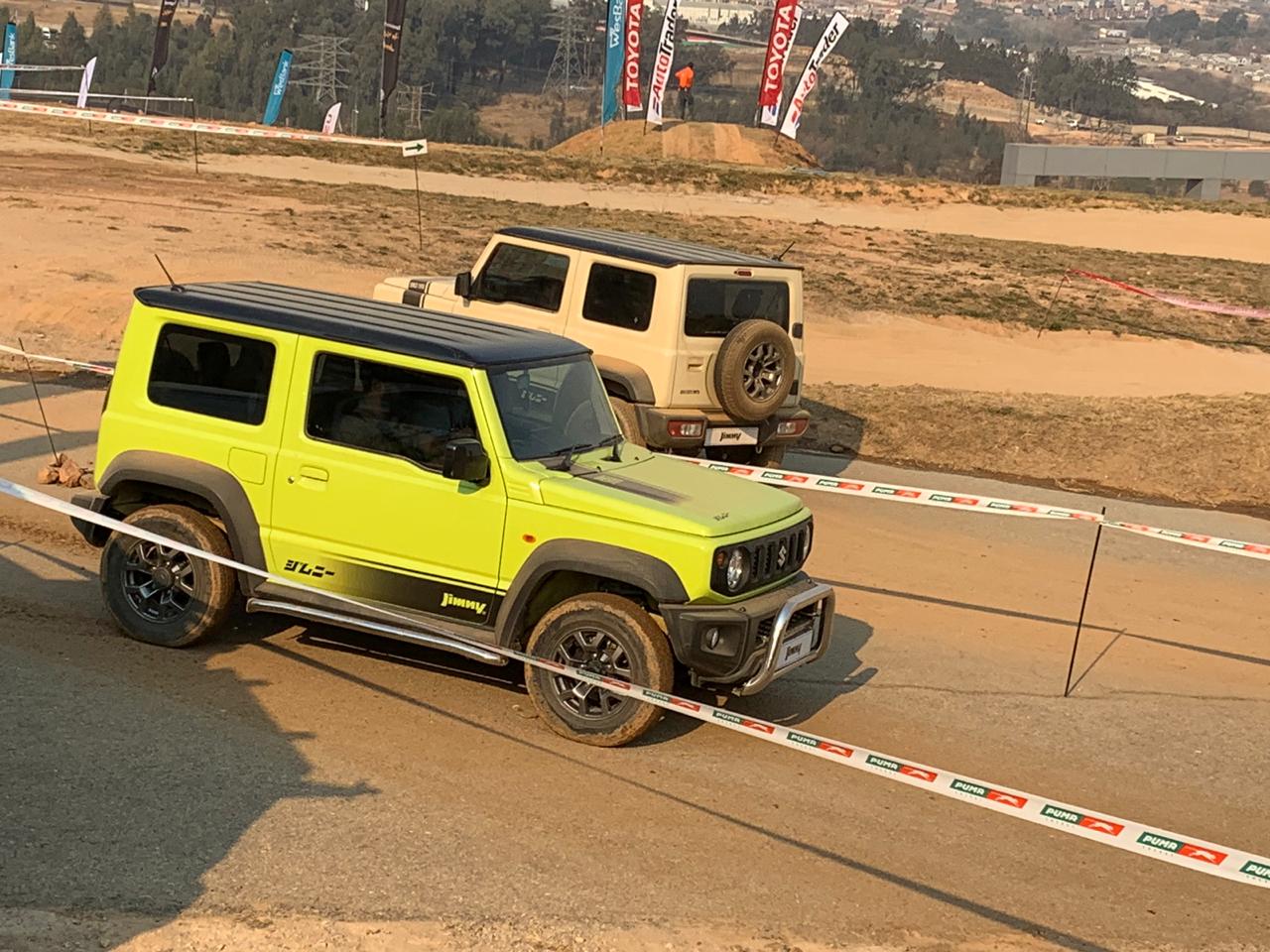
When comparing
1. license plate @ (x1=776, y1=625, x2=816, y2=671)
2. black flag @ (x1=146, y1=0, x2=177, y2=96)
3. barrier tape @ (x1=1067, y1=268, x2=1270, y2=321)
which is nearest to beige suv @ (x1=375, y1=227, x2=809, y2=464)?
license plate @ (x1=776, y1=625, x2=816, y2=671)

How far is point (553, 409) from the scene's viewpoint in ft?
28.8

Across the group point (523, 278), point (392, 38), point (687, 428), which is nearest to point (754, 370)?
point (687, 428)

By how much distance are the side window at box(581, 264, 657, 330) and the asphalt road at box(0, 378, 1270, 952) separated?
3540 mm

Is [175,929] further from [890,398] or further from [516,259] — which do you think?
[890,398]

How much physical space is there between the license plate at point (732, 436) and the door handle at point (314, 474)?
5.38m

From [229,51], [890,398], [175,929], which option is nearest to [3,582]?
[175,929]

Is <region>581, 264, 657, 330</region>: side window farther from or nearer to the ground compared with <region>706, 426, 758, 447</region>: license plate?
farther from the ground

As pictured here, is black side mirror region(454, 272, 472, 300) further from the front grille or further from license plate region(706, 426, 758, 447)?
the front grille

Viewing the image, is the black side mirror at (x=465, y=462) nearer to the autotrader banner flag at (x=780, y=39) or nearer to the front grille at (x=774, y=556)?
the front grille at (x=774, y=556)

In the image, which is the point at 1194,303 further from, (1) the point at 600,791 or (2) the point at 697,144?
(1) the point at 600,791

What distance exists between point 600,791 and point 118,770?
216 cm

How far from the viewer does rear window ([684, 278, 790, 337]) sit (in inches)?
531

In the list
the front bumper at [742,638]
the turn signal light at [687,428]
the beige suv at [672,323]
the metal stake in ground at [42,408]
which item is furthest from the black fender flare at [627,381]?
the front bumper at [742,638]

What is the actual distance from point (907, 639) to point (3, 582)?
18.5 ft
